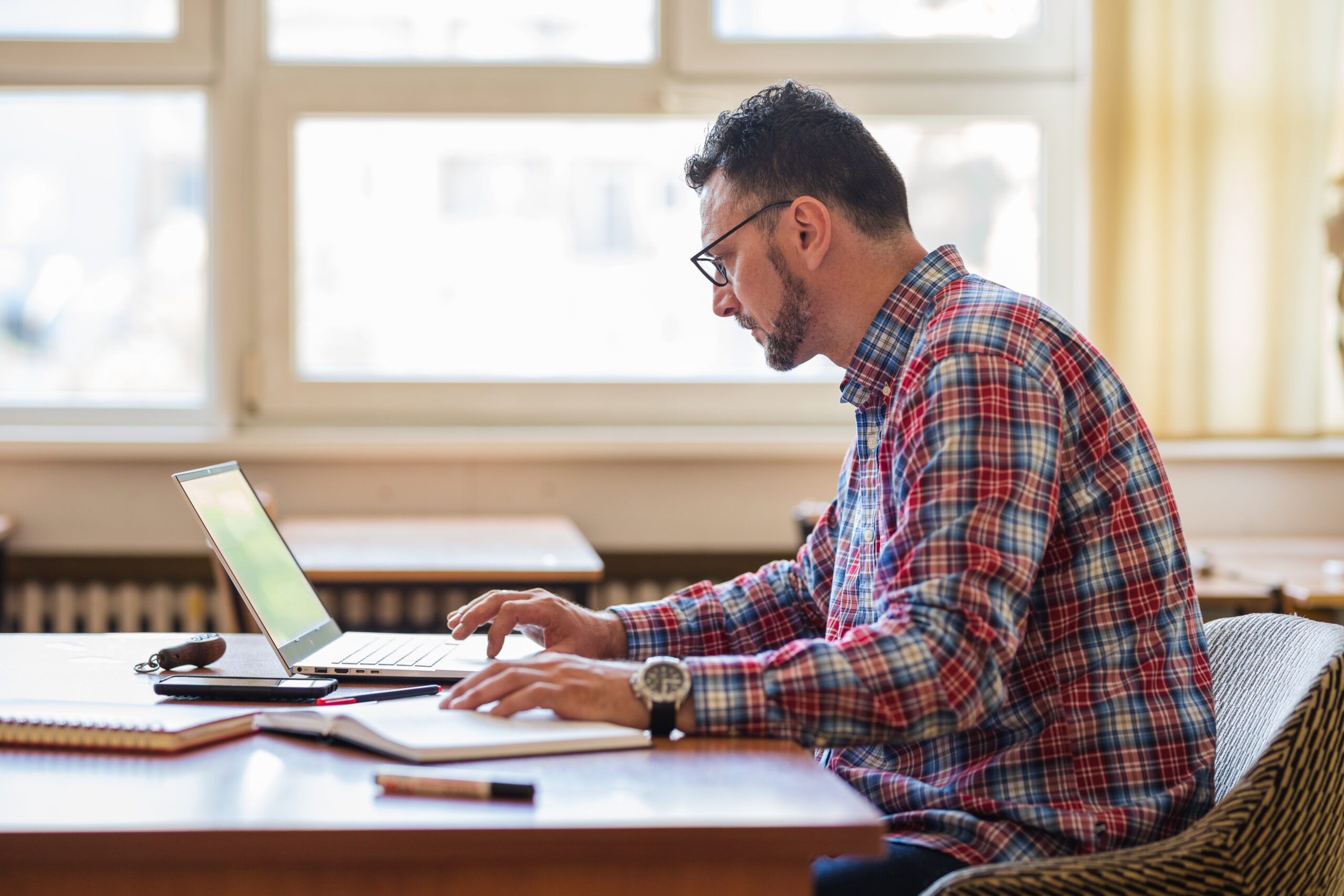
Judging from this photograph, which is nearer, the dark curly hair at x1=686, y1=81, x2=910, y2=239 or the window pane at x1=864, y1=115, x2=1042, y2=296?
the dark curly hair at x1=686, y1=81, x2=910, y2=239

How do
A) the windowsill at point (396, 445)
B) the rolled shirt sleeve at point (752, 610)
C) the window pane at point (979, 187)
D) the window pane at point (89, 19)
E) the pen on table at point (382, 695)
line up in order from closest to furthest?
the pen on table at point (382, 695) → the rolled shirt sleeve at point (752, 610) → the windowsill at point (396, 445) → the window pane at point (89, 19) → the window pane at point (979, 187)

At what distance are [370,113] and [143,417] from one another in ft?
3.45

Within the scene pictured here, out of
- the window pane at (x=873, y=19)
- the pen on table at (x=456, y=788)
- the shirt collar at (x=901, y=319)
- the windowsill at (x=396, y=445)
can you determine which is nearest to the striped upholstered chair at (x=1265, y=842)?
the pen on table at (x=456, y=788)

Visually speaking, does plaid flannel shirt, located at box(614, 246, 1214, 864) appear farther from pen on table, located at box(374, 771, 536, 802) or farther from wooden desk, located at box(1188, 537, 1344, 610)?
wooden desk, located at box(1188, 537, 1344, 610)

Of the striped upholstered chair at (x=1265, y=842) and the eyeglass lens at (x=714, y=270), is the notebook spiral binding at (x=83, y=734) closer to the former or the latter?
the striped upholstered chair at (x=1265, y=842)

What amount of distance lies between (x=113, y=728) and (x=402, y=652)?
0.40m

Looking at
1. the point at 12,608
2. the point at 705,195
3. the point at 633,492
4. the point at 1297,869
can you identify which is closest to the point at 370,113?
the point at 633,492

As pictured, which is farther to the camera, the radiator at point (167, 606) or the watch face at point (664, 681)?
the radiator at point (167, 606)

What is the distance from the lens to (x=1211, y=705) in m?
1.12

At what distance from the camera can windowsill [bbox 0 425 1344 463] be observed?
3000mm

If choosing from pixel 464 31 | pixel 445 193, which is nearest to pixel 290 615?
pixel 445 193

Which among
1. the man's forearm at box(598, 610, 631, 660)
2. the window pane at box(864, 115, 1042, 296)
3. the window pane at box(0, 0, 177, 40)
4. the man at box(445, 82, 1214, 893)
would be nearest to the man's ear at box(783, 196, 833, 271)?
the man at box(445, 82, 1214, 893)

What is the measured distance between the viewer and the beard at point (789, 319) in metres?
1.35

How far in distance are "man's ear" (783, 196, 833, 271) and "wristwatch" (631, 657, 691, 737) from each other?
1.73 feet
